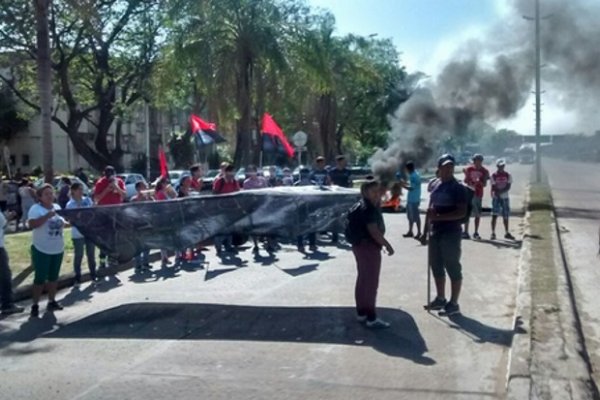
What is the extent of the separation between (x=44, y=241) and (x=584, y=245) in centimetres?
1076

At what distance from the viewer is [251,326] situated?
8.91 metres

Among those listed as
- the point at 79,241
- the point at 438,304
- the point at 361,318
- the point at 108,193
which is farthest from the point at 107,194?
the point at 438,304

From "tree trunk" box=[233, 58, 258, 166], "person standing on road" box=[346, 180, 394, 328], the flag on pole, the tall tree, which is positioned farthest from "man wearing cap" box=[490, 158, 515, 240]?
the tall tree

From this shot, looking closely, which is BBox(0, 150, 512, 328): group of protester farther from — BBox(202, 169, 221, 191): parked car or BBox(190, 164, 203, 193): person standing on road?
BBox(202, 169, 221, 191): parked car

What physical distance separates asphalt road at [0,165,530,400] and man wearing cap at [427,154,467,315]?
0.30m

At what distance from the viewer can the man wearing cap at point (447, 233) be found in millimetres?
9195

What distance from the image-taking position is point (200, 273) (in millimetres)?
13047

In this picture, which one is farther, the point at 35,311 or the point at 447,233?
the point at 35,311

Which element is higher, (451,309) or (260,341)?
(451,309)

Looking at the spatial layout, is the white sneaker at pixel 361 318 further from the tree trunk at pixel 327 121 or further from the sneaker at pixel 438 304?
the tree trunk at pixel 327 121

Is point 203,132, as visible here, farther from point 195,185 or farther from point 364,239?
point 364,239

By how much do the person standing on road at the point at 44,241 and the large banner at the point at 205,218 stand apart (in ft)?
1.64

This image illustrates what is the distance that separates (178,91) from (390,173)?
20.2m

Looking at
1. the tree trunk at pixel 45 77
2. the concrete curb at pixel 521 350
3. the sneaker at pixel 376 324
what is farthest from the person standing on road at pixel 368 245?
the tree trunk at pixel 45 77
